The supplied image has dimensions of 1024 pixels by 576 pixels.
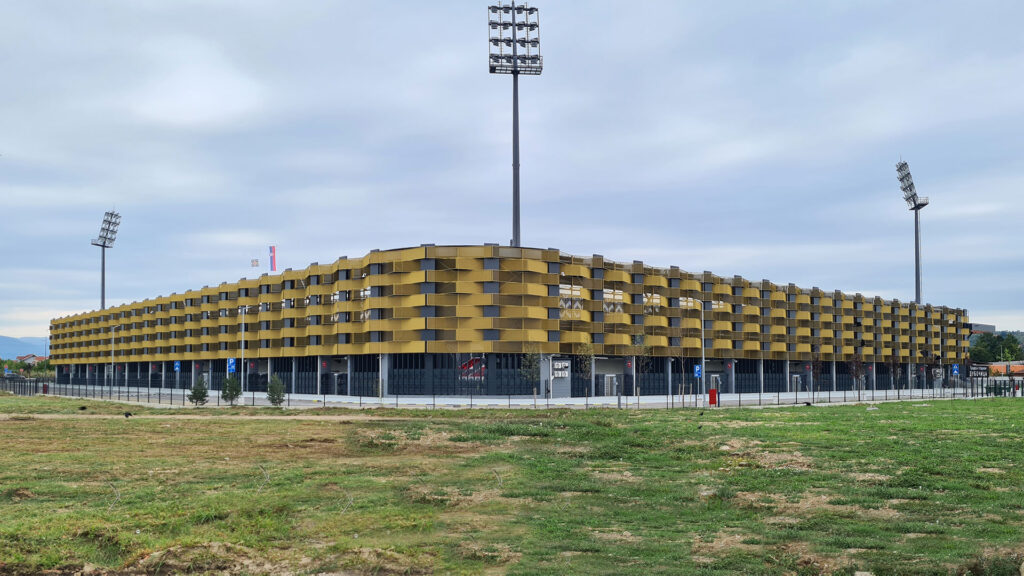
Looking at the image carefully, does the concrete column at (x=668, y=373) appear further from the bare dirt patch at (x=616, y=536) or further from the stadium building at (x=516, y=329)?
the bare dirt patch at (x=616, y=536)

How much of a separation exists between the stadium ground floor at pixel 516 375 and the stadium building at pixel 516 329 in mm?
219

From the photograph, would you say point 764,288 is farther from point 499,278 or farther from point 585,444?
point 585,444

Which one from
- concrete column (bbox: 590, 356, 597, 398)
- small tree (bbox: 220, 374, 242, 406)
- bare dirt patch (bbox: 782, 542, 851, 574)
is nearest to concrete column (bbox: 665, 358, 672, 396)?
concrete column (bbox: 590, 356, 597, 398)

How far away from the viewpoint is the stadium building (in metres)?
91.1

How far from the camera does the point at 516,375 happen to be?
90.6 metres

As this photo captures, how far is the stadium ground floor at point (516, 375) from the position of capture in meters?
90.4

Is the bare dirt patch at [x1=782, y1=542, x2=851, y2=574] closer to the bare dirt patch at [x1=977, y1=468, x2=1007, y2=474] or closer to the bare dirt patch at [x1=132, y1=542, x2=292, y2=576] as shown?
the bare dirt patch at [x1=132, y1=542, x2=292, y2=576]

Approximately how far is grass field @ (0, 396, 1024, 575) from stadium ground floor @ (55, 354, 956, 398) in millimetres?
35769

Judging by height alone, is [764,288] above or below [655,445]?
above

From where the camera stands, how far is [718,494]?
2169 cm

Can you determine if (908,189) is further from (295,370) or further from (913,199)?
(295,370)

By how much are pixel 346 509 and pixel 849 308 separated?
141806 millimetres

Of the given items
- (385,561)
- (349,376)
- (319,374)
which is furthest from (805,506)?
(319,374)

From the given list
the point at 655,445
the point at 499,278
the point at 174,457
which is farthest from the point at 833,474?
the point at 499,278
